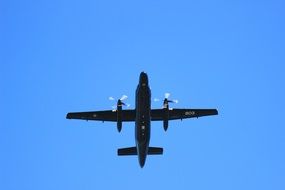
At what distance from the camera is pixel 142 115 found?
225 ft

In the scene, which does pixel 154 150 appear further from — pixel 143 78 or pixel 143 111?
pixel 143 78

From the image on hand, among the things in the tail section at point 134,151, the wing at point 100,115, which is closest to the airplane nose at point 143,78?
the tail section at point 134,151

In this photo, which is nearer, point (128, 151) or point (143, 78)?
point (143, 78)

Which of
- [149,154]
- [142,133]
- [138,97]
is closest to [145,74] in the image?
[138,97]

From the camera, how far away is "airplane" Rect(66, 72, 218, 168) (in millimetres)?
68688

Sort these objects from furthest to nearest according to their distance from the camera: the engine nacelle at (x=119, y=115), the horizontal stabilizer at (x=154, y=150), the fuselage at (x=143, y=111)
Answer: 1. the horizontal stabilizer at (x=154, y=150)
2. the engine nacelle at (x=119, y=115)
3. the fuselage at (x=143, y=111)

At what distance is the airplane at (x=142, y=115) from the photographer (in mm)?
68688

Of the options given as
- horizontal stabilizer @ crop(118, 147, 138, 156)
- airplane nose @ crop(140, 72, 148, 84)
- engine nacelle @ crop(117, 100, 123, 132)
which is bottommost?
horizontal stabilizer @ crop(118, 147, 138, 156)

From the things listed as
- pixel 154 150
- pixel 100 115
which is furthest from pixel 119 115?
pixel 100 115

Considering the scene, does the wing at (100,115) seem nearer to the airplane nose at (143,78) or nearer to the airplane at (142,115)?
the airplane at (142,115)

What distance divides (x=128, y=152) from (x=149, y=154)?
333 cm

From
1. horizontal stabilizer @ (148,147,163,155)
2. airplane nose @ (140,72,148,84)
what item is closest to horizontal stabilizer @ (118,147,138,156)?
horizontal stabilizer @ (148,147,163,155)

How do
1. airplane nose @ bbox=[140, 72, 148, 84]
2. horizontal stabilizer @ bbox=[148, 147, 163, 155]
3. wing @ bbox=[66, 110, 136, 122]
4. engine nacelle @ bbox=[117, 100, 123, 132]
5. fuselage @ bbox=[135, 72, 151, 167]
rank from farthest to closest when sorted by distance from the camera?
1. wing @ bbox=[66, 110, 136, 122]
2. horizontal stabilizer @ bbox=[148, 147, 163, 155]
3. engine nacelle @ bbox=[117, 100, 123, 132]
4. airplane nose @ bbox=[140, 72, 148, 84]
5. fuselage @ bbox=[135, 72, 151, 167]

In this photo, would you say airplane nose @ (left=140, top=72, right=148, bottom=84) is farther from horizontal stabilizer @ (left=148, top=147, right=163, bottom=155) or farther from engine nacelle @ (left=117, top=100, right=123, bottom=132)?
horizontal stabilizer @ (left=148, top=147, right=163, bottom=155)
